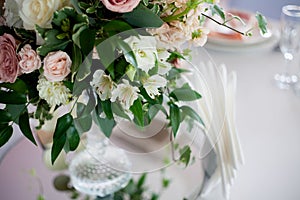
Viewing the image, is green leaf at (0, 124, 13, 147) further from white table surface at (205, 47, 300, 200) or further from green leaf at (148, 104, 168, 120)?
white table surface at (205, 47, 300, 200)

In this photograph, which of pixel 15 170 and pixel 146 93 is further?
pixel 15 170

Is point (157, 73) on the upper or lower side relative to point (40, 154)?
upper

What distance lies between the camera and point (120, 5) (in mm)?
586

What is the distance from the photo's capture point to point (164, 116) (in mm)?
841

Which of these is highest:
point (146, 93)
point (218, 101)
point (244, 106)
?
point (146, 93)

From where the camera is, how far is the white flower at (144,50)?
2.00ft

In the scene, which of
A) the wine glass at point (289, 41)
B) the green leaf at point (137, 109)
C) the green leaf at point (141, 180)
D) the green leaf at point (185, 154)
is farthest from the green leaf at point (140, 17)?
the wine glass at point (289, 41)

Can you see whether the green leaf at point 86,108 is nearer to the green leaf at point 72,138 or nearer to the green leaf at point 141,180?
the green leaf at point 72,138

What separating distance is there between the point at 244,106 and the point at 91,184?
49 cm

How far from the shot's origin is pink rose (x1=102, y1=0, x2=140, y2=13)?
586mm

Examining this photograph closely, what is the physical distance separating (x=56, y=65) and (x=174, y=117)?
0.87 feet

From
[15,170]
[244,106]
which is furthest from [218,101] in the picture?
[15,170]

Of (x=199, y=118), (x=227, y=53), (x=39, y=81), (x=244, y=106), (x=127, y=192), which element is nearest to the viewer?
(x=39, y=81)

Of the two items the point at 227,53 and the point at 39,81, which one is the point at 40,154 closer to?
the point at 39,81
